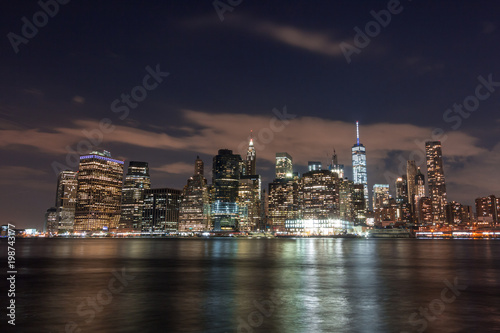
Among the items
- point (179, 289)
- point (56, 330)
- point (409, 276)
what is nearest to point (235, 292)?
point (179, 289)

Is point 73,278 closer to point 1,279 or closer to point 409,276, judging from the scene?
point 1,279

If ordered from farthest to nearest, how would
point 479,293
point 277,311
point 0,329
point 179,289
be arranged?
point 179,289
point 479,293
point 277,311
point 0,329

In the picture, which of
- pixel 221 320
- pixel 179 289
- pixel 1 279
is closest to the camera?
pixel 221 320

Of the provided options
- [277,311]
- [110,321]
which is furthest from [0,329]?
[277,311]

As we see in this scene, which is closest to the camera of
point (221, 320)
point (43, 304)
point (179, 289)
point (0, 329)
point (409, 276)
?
point (0, 329)

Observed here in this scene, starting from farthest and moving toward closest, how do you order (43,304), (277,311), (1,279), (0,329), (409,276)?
1. (409,276)
2. (1,279)
3. (43,304)
4. (277,311)
5. (0,329)

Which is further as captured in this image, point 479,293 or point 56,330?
point 479,293

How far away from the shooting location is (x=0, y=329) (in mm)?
22875

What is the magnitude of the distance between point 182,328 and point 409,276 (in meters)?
39.0

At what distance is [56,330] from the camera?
901 inches

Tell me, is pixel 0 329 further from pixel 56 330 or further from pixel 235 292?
pixel 235 292

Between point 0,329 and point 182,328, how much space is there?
11.0 metres

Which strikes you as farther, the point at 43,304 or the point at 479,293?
the point at 479,293

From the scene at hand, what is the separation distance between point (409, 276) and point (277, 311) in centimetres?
3140
